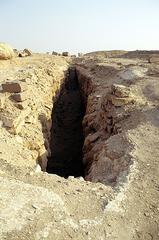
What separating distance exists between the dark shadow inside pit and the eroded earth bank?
0.05 metres

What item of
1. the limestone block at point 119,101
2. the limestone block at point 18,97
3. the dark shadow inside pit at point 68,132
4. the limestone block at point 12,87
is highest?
the limestone block at point 12,87

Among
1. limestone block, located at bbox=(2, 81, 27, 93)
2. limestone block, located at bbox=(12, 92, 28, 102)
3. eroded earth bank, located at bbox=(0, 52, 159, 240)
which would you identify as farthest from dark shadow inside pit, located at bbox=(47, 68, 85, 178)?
limestone block, located at bbox=(2, 81, 27, 93)

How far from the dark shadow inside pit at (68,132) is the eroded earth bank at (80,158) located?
0.05 metres

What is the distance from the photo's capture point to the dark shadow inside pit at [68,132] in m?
14.6

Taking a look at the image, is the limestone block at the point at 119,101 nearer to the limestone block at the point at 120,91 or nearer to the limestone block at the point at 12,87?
the limestone block at the point at 120,91

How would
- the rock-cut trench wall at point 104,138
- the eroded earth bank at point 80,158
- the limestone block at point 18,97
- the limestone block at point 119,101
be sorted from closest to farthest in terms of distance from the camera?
1. the eroded earth bank at point 80,158
2. the rock-cut trench wall at point 104,138
3. the limestone block at point 18,97
4. the limestone block at point 119,101

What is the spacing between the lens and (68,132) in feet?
59.6

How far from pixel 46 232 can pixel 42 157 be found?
578 cm

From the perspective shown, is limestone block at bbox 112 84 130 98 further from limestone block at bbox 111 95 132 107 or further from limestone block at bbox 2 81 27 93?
limestone block at bbox 2 81 27 93

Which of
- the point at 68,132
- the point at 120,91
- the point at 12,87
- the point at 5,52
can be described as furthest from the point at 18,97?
the point at 5,52

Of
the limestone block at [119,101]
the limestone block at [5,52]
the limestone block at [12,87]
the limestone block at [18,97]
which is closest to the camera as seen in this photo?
the limestone block at [18,97]

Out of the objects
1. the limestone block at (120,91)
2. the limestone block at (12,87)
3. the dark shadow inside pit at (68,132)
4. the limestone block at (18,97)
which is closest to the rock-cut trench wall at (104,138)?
the limestone block at (120,91)

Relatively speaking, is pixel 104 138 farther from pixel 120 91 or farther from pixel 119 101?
pixel 120 91

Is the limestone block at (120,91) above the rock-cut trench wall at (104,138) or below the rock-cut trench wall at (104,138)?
above
